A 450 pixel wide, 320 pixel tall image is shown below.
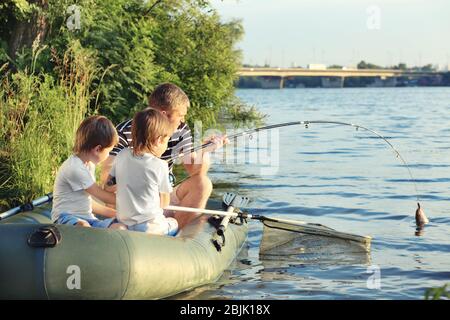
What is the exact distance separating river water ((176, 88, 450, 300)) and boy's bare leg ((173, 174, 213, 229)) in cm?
56

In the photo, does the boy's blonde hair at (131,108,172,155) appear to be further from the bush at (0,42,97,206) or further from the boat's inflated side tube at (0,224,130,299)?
the bush at (0,42,97,206)

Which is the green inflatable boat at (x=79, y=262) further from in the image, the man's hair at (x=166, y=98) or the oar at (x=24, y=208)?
the man's hair at (x=166, y=98)

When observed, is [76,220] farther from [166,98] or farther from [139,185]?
[166,98]

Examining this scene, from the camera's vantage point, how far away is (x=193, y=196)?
7.59 m

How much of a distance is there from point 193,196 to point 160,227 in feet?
3.18

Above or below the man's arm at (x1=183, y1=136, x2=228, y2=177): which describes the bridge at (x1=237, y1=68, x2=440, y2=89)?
below

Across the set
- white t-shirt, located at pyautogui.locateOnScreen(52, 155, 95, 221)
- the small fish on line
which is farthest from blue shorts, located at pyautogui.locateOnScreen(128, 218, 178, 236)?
the small fish on line

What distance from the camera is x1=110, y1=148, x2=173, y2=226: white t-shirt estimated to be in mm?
6340

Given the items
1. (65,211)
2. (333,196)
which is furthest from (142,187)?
(333,196)

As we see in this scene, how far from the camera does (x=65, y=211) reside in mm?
6582

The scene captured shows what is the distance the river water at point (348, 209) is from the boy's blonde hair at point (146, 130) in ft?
3.95

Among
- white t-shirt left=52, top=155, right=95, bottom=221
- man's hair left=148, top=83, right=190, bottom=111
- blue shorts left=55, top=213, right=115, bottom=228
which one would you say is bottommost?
blue shorts left=55, top=213, right=115, bottom=228

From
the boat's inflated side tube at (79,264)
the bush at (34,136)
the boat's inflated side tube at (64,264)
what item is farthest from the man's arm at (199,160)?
the bush at (34,136)

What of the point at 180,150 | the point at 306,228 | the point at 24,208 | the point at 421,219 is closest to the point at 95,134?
the point at 24,208
